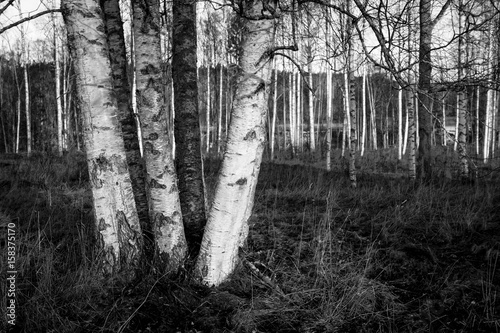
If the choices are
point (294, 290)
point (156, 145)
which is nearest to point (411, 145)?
point (294, 290)

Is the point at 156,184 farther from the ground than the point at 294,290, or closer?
farther from the ground

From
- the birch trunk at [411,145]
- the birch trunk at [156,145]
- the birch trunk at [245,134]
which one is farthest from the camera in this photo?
the birch trunk at [411,145]

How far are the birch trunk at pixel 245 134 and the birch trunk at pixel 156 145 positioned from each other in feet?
1.24

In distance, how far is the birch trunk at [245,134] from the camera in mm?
2197

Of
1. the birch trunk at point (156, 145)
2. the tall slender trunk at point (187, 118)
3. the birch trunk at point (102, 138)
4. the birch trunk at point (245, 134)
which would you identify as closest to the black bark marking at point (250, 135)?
the birch trunk at point (245, 134)

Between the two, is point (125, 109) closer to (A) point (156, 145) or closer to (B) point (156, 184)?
→ (A) point (156, 145)

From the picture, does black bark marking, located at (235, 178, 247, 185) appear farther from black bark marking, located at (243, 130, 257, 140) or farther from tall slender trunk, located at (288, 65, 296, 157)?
tall slender trunk, located at (288, 65, 296, 157)

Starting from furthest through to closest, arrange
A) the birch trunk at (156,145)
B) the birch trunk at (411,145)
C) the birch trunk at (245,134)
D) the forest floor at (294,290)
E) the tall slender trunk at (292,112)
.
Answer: the tall slender trunk at (292,112), the birch trunk at (411,145), the birch trunk at (156,145), the birch trunk at (245,134), the forest floor at (294,290)

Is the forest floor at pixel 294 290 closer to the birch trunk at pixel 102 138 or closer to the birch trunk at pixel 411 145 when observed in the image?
the birch trunk at pixel 102 138

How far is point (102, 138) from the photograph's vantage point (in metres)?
2.30

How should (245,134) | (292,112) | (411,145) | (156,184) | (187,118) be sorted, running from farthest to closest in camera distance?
(292,112), (411,145), (187,118), (156,184), (245,134)

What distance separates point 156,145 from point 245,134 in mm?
782

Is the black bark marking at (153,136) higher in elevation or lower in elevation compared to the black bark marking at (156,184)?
higher

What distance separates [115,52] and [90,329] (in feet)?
8.48
